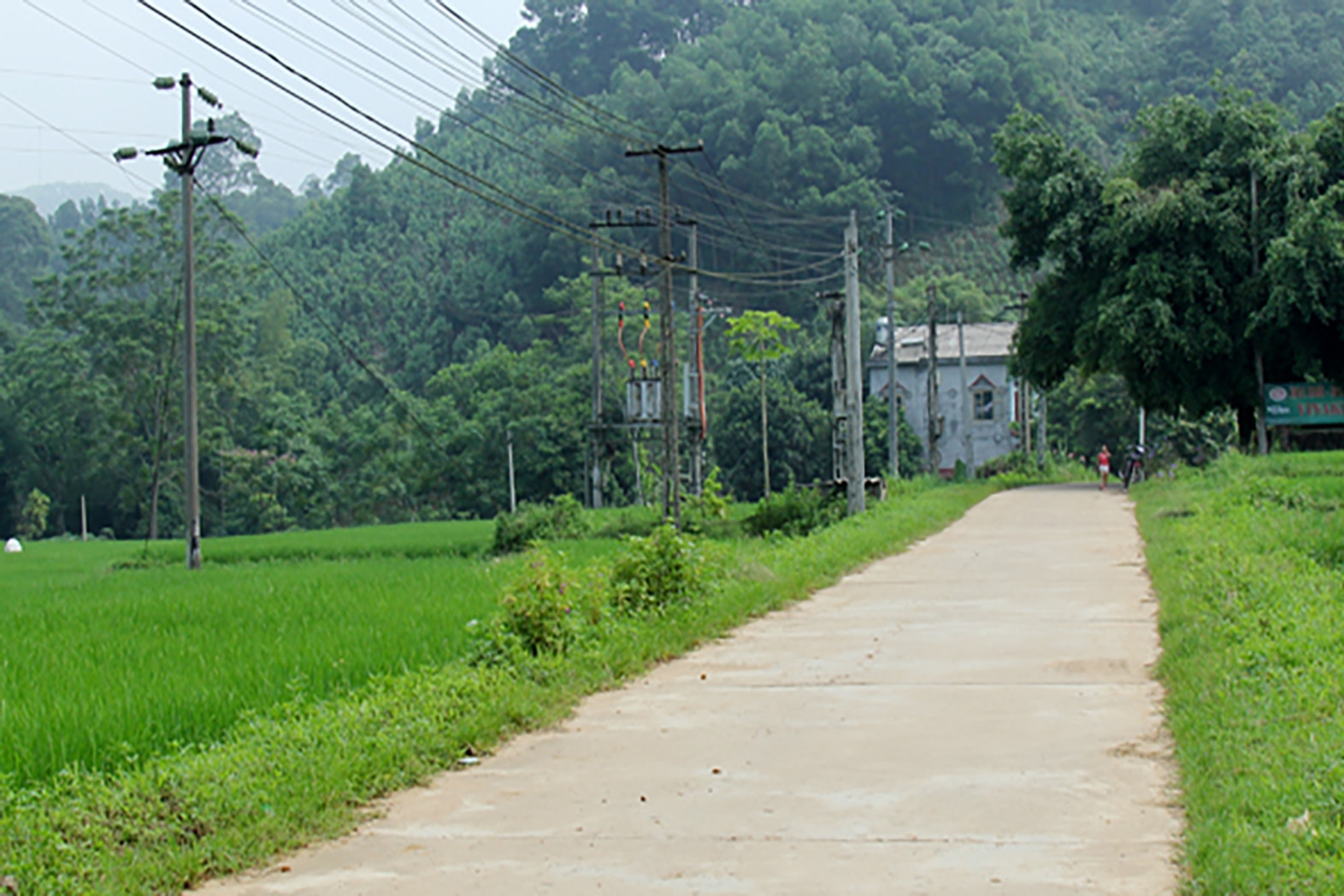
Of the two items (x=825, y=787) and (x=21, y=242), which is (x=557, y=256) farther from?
(x=825, y=787)

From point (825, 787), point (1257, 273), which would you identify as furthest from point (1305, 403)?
point (825, 787)

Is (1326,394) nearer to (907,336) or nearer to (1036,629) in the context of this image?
(1036,629)

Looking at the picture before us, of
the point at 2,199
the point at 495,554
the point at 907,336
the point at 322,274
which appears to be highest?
the point at 2,199

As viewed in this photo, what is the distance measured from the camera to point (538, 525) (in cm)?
2992

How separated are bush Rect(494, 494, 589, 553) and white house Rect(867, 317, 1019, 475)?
1714 inches

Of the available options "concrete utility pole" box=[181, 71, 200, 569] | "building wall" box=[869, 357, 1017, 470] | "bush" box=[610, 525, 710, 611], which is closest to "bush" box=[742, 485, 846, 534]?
"concrete utility pole" box=[181, 71, 200, 569]

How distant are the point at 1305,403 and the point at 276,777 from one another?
33452 millimetres

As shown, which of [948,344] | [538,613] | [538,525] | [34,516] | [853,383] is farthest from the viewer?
[948,344]

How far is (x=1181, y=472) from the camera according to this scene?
1355 inches

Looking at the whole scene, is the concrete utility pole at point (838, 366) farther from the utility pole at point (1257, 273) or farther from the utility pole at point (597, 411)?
the utility pole at point (1257, 273)

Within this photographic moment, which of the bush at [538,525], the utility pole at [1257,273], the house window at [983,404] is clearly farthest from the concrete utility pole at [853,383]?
the house window at [983,404]

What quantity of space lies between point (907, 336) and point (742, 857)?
239 feet

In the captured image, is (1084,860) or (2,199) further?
(2,199)

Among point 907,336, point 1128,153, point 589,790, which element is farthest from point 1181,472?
point 907,336
